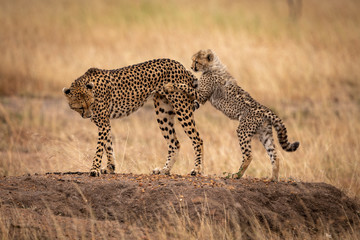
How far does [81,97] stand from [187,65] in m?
7.37

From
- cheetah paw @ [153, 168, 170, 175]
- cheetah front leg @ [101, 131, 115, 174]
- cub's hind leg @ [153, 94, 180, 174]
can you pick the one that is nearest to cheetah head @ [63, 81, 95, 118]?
cheetah front leg @ [101, 131, 115, 174]

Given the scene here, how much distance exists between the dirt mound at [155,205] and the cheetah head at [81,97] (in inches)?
26.7

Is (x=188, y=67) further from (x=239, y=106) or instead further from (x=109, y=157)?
(x=109, y=157)

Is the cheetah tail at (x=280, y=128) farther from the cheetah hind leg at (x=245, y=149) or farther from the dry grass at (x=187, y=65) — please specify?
the dry grass at (x=187, y=65)

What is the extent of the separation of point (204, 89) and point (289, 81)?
6.35 metres

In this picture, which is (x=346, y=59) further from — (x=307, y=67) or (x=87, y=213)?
(x=87, y=213)

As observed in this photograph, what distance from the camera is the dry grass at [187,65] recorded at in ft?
25.5

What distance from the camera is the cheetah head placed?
220 inches

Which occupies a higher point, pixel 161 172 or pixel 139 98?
pixel 139 98

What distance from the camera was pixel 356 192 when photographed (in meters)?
6.59

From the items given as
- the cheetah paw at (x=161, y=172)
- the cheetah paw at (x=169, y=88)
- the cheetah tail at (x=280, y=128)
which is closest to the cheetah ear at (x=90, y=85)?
the cheetah paw at (x=169, y=88)

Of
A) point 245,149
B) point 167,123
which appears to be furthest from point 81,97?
point 245,149

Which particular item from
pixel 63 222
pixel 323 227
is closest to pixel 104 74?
pixel 63 222

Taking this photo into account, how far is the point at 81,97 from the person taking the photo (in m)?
5.62
